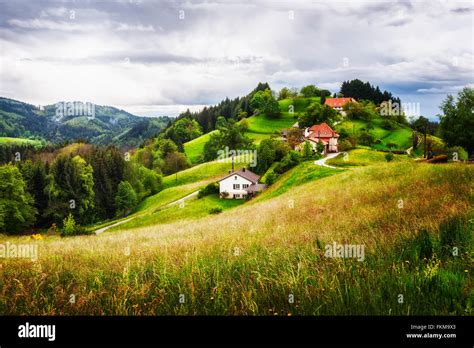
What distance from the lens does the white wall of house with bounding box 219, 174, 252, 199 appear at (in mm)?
71500

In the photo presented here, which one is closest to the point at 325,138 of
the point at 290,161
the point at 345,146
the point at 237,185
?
the point at 345,146

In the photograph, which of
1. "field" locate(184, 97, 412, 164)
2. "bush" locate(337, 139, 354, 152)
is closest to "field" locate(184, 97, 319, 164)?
"field" locate(184, 97, 412, 164)

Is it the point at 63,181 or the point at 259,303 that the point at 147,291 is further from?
the point at 63,181

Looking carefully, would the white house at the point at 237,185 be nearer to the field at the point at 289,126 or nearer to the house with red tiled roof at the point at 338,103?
the field at the point at 289,126

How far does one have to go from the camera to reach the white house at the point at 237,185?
70.9 m

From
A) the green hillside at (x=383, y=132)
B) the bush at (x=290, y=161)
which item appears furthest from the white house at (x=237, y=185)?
the green hillside at (x=383, y=132)

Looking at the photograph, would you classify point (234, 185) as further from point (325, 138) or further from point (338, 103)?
point (338, 103)

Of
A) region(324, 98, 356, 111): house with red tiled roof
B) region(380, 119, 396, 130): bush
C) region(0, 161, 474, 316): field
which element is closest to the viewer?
region(0, 161, 474, 316): field

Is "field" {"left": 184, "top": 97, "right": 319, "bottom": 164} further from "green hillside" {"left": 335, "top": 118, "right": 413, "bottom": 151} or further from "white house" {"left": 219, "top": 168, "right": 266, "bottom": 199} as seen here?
"white house" {"left": 219, "top": 168, "right": 266, "bottom": 199}

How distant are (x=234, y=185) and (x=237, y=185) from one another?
2.16 ft

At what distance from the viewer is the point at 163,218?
188 feet

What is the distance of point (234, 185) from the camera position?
72438mm
